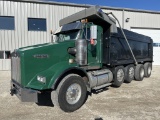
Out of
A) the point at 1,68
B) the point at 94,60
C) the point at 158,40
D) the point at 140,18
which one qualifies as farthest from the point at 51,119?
the point at 158,40

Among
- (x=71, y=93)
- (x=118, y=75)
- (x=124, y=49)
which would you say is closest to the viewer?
(x=71, y=93)

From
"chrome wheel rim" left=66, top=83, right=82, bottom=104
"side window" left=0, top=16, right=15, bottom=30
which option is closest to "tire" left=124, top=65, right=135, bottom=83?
"chrome wheel rim" left=66, top=83, right=82, bottom=104

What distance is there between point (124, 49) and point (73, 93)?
4.25 meters

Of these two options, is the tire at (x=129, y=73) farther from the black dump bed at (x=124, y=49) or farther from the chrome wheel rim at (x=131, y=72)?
the black dump bed at (x=124, y=49)

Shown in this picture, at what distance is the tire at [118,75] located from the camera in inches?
314

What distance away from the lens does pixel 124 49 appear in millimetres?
8703

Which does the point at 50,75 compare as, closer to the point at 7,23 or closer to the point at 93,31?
the point at 93,31

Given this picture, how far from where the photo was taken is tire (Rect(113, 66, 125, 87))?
7973mm

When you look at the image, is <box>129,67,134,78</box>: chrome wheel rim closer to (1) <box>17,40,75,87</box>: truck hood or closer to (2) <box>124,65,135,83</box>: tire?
(2) <box>124,65,135,83</box>: tire

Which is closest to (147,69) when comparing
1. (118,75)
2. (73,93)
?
(118,75)

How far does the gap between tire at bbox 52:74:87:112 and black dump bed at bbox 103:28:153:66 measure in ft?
7.14

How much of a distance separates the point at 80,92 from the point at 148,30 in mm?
16922

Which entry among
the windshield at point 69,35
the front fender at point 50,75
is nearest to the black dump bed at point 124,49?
the windshield at point 69,35

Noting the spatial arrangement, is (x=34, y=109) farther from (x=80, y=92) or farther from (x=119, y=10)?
(x=119, y=10)
